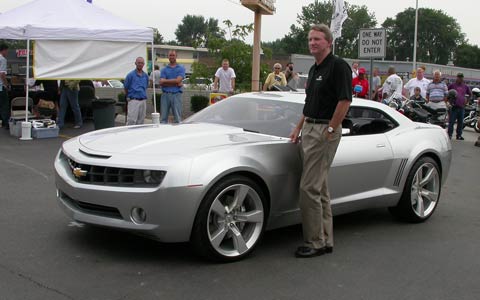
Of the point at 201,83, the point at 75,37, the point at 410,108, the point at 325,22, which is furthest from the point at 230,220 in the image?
the point at 325,22

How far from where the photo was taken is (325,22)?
115 meters

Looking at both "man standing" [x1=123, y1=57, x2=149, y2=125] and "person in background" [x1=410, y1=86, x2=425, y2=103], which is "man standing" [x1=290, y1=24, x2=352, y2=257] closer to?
"man standing" [x1=123, y1=57, x2=149, y2=125]

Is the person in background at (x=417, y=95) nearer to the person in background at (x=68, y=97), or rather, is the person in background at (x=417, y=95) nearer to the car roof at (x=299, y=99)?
the person in background at (x=68, y=97)

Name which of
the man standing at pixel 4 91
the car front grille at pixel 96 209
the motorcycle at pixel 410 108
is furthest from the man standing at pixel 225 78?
the car front grille at pixel 96 209

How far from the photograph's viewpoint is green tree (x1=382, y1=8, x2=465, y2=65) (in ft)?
400

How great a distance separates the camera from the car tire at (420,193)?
18.8 feet

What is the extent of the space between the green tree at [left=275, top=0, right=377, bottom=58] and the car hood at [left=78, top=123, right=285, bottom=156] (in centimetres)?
10886

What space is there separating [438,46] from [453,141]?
119 metres

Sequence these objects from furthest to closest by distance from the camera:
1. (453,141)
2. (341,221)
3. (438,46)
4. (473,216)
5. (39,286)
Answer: (438,46) → (453,141) → (473,216) → (341,221) → (39,286)

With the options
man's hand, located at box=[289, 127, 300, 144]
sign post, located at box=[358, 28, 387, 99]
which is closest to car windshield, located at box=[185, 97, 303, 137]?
man's hand, located at box=[289, 127, 300, 144]

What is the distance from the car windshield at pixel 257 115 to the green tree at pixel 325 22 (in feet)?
355

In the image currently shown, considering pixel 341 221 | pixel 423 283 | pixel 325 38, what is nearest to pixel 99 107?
pixel 341 221

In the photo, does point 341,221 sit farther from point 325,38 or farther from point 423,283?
point 325,38

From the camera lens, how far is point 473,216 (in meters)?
6.34
